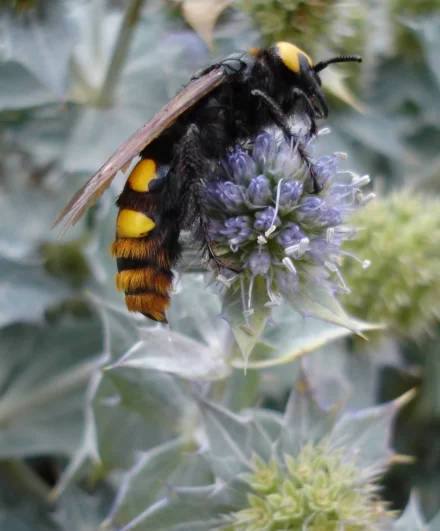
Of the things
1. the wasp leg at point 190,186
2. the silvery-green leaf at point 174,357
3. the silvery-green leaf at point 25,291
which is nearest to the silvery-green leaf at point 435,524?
the silvery-green leaf at point 174,357

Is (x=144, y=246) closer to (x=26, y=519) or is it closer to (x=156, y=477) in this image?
(x=156, y=477)

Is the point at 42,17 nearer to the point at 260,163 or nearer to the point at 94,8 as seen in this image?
the point at 94,8

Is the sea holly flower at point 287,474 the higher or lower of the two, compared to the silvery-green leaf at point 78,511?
higher

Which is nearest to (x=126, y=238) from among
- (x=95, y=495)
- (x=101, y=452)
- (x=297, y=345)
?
(x=297, y=345)

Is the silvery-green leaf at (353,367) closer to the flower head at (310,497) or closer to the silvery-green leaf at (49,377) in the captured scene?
the flower head at (310,497)

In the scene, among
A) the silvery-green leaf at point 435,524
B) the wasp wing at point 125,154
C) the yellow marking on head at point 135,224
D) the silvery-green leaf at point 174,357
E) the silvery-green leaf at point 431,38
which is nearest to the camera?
the wasp wing at point 125,154

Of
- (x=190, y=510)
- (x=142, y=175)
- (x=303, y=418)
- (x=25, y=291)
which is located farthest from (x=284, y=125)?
(x=25, y=291)

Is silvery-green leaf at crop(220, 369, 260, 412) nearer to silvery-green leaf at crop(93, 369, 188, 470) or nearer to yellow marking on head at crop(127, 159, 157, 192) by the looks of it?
silvery-green leaf at crop(93, 369, 188, 470)
